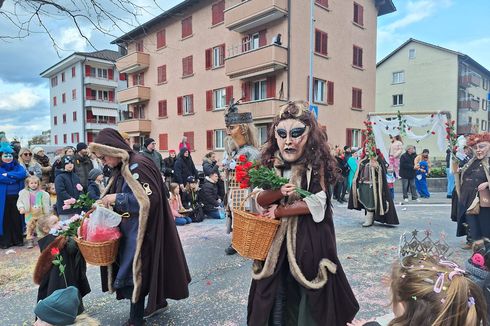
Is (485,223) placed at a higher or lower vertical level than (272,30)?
lower

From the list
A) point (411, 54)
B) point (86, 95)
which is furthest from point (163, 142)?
point (411, 54)

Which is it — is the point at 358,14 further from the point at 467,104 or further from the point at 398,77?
the point at 467,104

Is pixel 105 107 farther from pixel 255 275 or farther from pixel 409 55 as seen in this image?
pixel 255 275

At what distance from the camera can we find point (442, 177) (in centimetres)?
1454

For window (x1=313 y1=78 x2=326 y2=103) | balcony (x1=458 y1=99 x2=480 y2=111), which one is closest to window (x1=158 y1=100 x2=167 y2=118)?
window (x1=313 y1=78 x2=326 y2=103)

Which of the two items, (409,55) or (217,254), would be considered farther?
(409,55)

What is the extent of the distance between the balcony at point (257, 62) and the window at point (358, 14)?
710 centimetres

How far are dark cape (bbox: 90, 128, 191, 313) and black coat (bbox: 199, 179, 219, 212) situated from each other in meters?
5.26

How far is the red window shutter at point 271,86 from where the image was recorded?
19.9 m

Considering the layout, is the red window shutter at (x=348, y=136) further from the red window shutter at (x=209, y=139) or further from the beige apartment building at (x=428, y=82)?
the beige apartment building at (x=428, y=82)

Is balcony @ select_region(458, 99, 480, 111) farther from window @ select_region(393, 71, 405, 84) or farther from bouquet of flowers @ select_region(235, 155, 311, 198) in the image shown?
bouquet of flowers @ select_region(235, 155, 311, 198)

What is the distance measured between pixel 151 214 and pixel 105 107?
40.8m

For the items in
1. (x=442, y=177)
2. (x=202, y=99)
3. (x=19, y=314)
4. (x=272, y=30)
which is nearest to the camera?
(x=19, y=314)

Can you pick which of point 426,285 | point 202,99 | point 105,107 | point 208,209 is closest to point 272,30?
point 202,99
